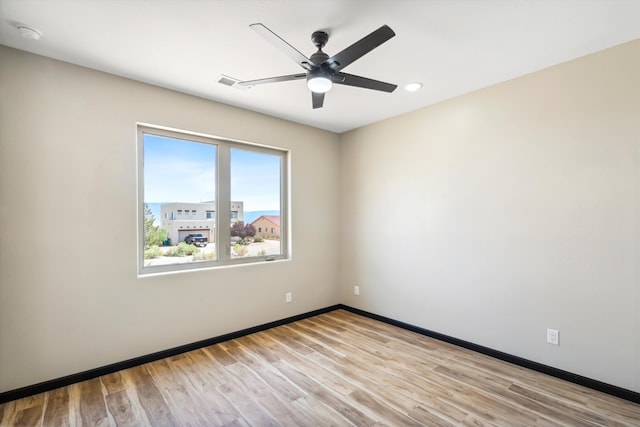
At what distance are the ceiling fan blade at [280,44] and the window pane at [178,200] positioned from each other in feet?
6.17

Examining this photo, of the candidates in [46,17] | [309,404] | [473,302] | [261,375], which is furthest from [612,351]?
[46,17]

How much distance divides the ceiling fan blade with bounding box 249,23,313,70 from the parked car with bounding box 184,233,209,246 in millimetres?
2180

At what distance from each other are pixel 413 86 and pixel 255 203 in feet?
7.33

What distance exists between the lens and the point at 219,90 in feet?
9.75

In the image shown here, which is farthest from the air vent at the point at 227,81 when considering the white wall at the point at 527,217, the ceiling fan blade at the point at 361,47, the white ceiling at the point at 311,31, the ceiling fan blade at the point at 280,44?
the white wall at the point at 527,217

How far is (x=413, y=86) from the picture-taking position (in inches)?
→ 113

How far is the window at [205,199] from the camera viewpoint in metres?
2.93

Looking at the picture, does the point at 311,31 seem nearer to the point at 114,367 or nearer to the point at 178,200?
the point at 178,200

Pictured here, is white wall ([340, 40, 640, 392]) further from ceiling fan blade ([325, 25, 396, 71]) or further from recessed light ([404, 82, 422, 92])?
ceiling fan blade ([325, 25, 396, 71])

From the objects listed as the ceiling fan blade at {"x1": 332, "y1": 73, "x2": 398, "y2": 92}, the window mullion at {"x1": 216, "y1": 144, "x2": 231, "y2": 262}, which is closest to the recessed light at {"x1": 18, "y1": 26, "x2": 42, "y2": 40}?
the window mullion at {"x1": 216, "y1": 144, "x2": 231, "y2": 262}

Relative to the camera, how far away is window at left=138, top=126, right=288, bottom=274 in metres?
2.93

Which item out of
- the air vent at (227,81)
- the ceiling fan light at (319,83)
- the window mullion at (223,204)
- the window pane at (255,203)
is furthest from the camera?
the window pane at (255,203)

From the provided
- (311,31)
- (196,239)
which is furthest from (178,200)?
(311,31)

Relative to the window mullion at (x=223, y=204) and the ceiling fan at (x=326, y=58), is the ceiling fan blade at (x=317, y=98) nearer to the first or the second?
the ceiling fan at (x=326, y=58)
